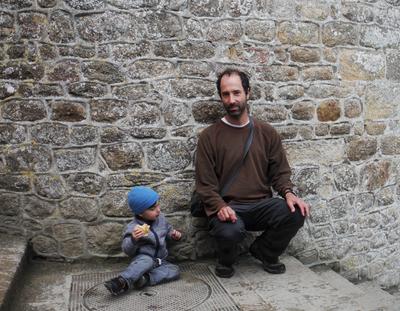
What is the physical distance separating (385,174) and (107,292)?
9.27 ft

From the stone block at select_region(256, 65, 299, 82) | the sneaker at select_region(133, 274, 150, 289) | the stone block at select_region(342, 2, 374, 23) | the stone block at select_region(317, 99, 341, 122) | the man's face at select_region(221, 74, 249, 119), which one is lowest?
the sneaker at select_region(133, 274, 150, 289)

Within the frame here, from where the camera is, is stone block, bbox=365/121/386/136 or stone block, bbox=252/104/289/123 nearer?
stone block, bbox=252/104/289/123

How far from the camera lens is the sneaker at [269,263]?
3.77 meters

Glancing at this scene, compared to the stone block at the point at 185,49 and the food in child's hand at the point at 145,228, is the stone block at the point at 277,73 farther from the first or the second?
the food in child's hand at the point at 145,228

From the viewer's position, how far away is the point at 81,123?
384 centimetres

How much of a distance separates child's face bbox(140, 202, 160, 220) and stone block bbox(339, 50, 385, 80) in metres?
2.02

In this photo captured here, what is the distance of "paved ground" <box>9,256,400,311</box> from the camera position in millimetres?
3182

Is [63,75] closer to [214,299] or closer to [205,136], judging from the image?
[205,136]

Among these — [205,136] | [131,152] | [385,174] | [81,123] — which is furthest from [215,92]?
[385,174]

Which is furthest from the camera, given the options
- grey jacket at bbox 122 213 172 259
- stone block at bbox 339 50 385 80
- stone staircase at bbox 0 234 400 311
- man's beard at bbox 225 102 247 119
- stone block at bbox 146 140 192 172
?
stone block at bbox 339 50 385 80

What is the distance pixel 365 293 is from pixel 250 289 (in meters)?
0.80

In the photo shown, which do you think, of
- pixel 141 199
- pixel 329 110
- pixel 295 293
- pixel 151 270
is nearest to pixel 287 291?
pixel 295 293

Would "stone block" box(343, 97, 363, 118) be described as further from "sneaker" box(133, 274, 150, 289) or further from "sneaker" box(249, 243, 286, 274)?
"sneaker" box(133, 274, 150, 289)

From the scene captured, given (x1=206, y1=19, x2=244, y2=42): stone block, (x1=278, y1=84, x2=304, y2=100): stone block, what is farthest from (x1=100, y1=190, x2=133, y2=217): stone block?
(x1=278, y1=84, x2=304, y2=100): stone block
